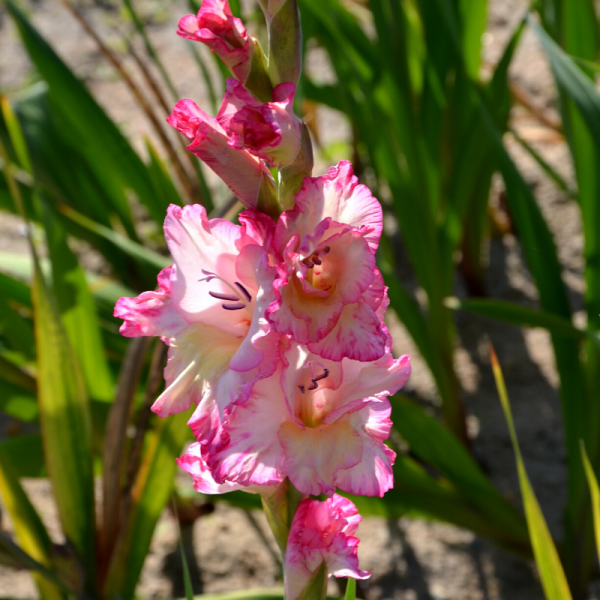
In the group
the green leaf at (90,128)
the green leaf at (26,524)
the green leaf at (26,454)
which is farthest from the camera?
the green leaf at (90,128)

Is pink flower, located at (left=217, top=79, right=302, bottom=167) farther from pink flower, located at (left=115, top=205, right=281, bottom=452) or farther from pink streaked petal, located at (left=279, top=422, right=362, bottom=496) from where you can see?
pink streaked petal, located at (left=279, top=422, right=362, bottom=496)

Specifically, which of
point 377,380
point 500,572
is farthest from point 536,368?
point 377,380

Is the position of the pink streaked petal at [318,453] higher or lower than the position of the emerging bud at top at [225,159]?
lower

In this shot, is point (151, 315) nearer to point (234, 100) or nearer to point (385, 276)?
point (234, 100)

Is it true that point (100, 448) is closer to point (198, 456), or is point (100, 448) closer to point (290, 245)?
point (198, 456)

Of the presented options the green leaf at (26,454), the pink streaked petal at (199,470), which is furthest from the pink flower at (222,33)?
the green leaf at (26,454)

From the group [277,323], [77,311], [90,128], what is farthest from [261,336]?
[90,128]

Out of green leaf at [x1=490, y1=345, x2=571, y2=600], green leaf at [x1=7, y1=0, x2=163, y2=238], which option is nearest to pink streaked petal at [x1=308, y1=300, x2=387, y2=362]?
green leaf at [x1=490, y1=345, x2=571, y2=600]

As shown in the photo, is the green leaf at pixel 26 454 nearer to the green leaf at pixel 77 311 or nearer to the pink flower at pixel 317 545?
the green leaf at pixel 77 311

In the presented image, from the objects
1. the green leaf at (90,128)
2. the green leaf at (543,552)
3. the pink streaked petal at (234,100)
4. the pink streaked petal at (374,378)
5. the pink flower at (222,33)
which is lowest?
the green leaf at (543,552)
